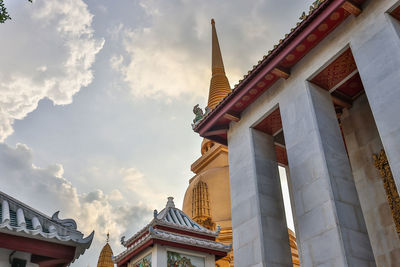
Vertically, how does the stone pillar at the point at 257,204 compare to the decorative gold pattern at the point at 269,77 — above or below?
below

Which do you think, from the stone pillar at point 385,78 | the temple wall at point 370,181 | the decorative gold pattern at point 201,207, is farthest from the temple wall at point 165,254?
the stone pillar at point 385,78

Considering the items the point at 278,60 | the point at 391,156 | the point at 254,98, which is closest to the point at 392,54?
the point at 391,156

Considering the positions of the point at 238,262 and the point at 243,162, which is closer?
the point at 238,262

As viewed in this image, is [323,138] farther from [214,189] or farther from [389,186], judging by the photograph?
[214,189]

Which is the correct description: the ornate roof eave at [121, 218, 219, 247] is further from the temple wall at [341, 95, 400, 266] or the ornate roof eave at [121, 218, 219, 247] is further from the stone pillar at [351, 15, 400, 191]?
the stone pillar at [351, 15, 400, 191]

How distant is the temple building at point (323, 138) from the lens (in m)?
7.47

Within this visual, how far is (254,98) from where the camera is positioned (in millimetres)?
11195

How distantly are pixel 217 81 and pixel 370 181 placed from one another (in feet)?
81.7

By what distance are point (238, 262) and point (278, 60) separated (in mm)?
5317

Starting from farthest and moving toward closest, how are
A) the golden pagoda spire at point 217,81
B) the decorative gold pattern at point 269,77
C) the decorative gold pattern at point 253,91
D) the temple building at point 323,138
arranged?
the golden pagoda spire at point 217,81 → the decorative gold pattern at point 253,91 → the decorative gold pattern at point 269,77 → the temple building at point 323,138

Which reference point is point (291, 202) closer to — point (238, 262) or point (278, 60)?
point (238, 262)

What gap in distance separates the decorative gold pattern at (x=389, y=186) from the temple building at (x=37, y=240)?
7081mm

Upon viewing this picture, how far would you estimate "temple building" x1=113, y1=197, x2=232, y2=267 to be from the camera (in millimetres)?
12656

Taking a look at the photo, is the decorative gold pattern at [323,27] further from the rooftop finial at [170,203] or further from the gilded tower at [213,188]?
the gilded tower at [213,188]
